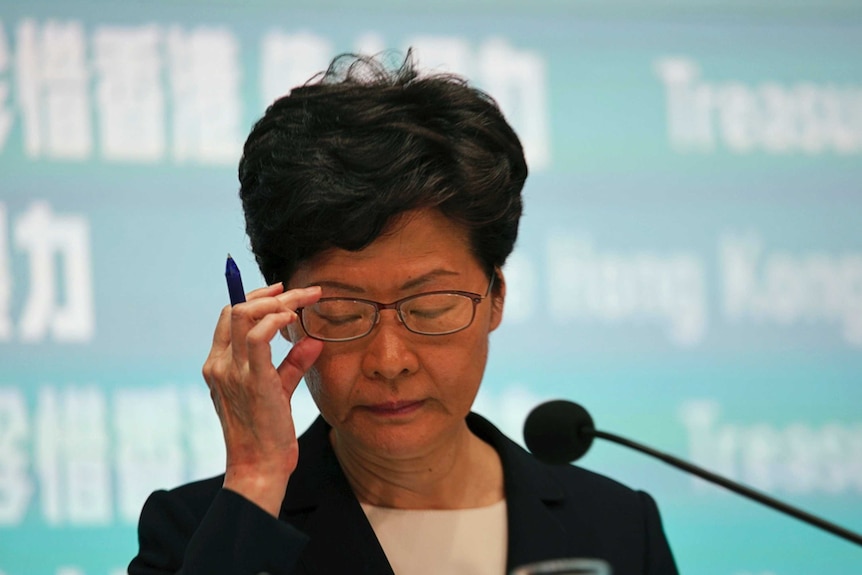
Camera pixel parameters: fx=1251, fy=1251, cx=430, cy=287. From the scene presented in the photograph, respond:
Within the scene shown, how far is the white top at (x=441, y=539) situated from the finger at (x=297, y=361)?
33 cm

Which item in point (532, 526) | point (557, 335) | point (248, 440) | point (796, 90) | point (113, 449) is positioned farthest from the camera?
point (796, 90)

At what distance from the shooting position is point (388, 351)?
197 cm

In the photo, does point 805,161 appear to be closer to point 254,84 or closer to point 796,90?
point 796,90

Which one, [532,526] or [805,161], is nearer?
[532,526]

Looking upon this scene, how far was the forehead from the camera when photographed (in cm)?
198

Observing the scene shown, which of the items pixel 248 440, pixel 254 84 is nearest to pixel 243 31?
pixel 254 84

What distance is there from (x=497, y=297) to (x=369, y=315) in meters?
0.34

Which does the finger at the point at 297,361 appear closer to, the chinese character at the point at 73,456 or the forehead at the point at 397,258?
the forehead at the point at 397,258

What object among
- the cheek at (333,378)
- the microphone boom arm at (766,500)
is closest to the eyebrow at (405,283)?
the cheek at (333,378)

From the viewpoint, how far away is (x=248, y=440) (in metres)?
1.95

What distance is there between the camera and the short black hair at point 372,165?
6.44ft

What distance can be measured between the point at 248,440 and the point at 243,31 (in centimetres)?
176

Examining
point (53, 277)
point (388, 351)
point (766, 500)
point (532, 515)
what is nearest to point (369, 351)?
point (388, 351)

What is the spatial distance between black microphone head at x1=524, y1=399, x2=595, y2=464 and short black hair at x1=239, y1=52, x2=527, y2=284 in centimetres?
39
